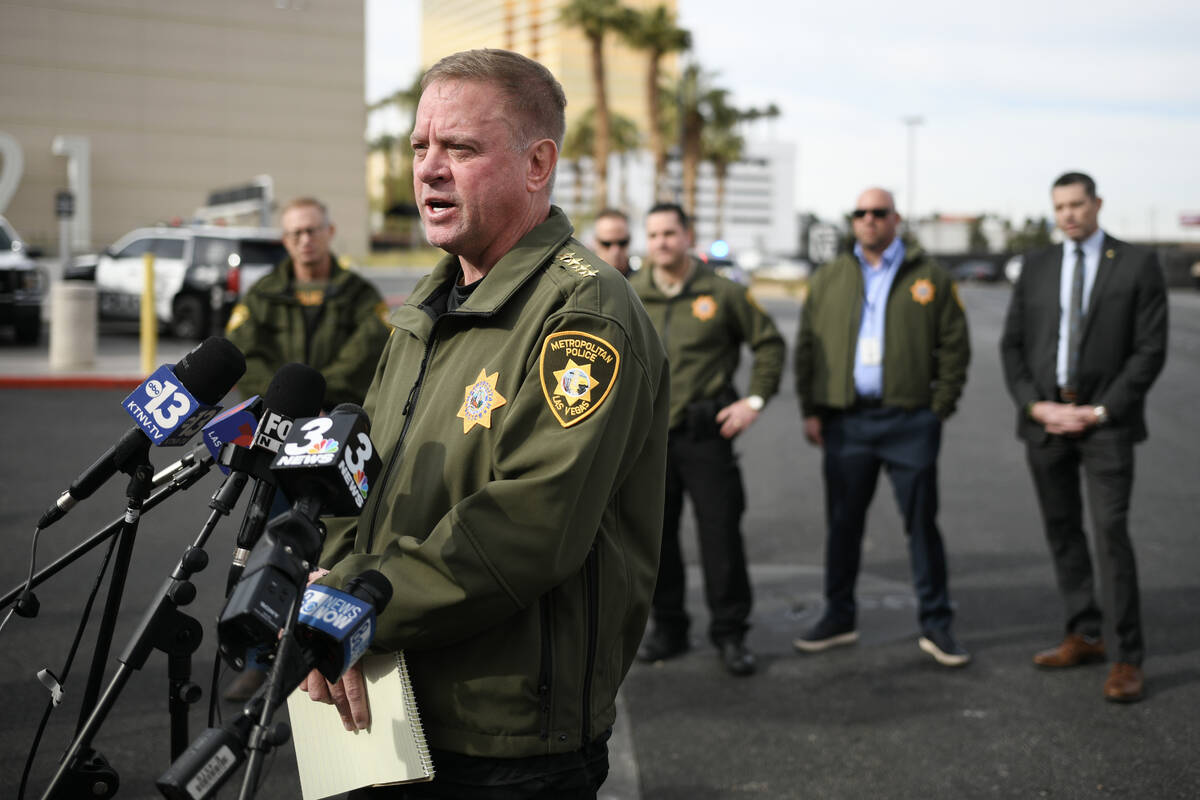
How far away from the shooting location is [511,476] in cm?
210

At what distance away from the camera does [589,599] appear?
222 cm

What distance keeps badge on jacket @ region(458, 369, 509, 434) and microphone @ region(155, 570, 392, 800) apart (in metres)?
0.33

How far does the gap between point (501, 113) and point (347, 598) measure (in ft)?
3.12

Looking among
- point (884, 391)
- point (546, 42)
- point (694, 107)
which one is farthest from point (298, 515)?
point (546, 42)

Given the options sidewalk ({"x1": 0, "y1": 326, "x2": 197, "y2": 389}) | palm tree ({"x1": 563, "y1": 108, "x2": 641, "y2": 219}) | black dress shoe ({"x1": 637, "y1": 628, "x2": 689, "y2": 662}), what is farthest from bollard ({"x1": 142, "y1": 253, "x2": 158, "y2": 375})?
palm tree ({"x1": 563, "y1": 108, "x2": 641, "y2": 219})

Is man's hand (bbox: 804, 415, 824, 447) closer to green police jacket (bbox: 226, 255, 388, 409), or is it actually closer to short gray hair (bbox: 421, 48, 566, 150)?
green police jacket (bbox: 226, 255, 388, 409)

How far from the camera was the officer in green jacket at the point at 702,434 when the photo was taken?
19.0 ft

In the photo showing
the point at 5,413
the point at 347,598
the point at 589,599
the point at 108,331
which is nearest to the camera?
the point at 347,598

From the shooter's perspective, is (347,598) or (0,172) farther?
(0,172)

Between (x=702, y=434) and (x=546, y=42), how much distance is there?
138400mm

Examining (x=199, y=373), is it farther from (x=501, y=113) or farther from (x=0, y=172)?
(x=0, y=172)

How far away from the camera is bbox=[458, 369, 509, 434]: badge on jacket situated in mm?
2148

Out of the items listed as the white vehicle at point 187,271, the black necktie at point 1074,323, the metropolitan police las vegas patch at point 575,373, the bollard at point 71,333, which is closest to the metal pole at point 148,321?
the bollard at point 71,333

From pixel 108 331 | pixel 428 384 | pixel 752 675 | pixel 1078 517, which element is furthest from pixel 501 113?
pixel 108 331
